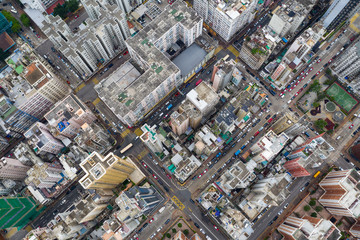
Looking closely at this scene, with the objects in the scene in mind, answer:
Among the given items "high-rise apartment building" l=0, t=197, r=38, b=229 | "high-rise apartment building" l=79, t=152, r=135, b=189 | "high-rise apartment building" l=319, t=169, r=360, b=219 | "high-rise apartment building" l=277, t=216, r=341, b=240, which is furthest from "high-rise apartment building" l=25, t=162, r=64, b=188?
"high-rise apartment building" l=319, t=169, r=360, b=219

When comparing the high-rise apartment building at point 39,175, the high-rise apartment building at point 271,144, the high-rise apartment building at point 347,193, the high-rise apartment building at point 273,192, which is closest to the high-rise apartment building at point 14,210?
the high-rise apartment building at point 39,175

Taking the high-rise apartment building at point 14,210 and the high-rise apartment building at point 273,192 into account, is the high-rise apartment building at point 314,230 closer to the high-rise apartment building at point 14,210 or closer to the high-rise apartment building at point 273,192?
the high-rise apartment building at point 273,192

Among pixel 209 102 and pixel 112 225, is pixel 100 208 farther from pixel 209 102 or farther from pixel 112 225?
pixel 209 102

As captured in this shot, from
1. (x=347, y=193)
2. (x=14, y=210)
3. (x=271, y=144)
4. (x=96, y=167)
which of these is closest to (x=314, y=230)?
(x=347, y=193)

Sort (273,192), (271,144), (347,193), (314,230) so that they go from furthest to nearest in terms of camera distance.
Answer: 1. (271,144)
2. (347,193)
3. (314,230)
4. (273,192)

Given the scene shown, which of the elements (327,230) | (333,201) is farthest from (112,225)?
(333,201)

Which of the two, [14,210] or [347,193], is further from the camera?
[14,210]

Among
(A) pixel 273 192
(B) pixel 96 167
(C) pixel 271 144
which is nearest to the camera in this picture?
A: (B) pixel 96 167

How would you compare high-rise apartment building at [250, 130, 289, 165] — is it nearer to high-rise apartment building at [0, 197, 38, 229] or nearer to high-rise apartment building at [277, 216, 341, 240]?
high-rise apartment building at [277, 216, 341, 240]

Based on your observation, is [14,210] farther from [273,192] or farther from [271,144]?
[271,144]
